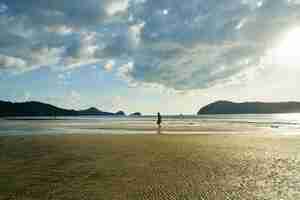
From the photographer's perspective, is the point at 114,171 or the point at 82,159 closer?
the point at 114,171

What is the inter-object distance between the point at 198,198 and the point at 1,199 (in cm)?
669

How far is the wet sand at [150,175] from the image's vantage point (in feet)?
33.7

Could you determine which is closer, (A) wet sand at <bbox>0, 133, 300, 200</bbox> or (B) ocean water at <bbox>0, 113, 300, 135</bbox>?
(A) wet sand at <bbox>0, 133, 300, 200</bbox>

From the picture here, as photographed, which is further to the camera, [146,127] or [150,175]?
[146,127]

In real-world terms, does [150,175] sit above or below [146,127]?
above

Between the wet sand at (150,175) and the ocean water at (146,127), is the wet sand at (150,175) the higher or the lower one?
the higher one

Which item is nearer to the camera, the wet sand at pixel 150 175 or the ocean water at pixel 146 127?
the wet sand at pixel 150 175

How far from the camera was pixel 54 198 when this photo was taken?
9.67 m

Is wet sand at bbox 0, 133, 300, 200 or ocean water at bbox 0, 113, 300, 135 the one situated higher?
wet sand at bbox 0, 133, 300, 200

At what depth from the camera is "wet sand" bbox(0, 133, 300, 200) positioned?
33.7 ft

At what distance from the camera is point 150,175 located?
43.4ft

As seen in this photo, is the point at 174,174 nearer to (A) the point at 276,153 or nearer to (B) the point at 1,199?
(B) the point at 1,199

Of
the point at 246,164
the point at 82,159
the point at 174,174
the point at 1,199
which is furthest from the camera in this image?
the point at 82,159

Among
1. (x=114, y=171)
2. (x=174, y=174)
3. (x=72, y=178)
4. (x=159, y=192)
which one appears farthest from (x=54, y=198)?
(x=174, y=174)
